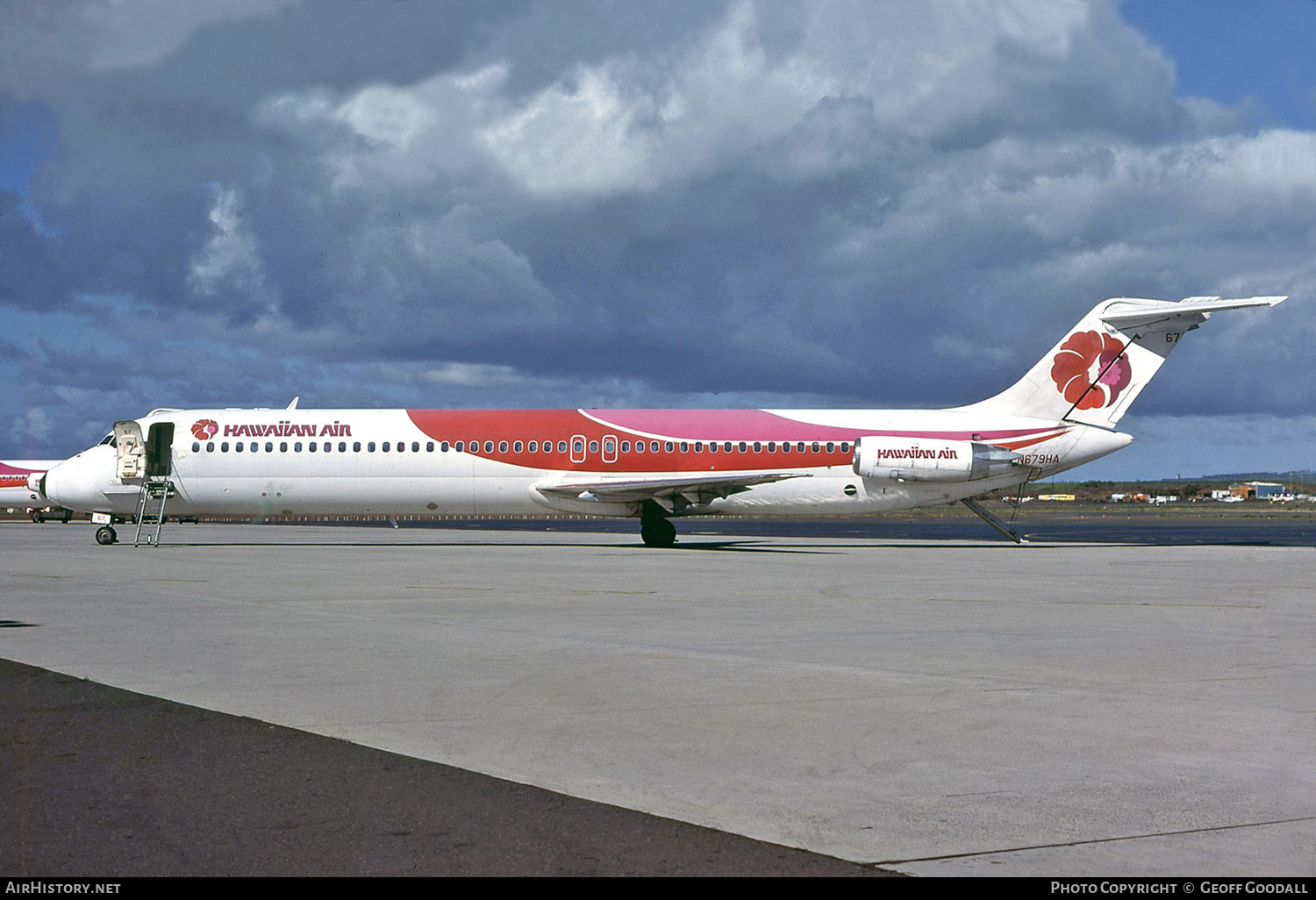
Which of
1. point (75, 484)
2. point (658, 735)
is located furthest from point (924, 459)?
point (658, 735)

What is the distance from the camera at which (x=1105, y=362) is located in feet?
117

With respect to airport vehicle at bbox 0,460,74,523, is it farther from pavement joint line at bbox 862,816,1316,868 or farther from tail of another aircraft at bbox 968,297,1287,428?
pavement joint line at bbox 862,816,1316,868

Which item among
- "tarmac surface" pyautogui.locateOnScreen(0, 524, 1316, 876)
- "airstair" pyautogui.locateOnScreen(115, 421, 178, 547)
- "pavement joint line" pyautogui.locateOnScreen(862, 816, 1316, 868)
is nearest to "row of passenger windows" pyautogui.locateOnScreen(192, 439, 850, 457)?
"airstair" pyautogui.locateOnScreen(115, 421, 178, 547)

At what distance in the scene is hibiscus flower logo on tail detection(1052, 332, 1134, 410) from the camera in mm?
35562

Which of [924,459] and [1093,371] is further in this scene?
[1093,371]

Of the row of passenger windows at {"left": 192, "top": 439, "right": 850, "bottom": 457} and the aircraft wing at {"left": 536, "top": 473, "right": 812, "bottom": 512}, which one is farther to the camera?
the row of passenger windows at {"left": 192, "top": 439, "right": 850, "bottom": 457}

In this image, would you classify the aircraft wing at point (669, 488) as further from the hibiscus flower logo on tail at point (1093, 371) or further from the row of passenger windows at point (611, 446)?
the hibiscus flower logo on tail at point (1093, 371)

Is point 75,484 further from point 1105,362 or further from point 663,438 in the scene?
point 1105,362

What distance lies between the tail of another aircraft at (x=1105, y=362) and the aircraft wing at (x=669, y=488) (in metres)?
7.35

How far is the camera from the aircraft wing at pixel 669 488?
3303 cm

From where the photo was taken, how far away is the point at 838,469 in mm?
35000

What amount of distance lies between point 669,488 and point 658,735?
82.4 ft

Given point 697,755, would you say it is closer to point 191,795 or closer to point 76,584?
point 191,795
